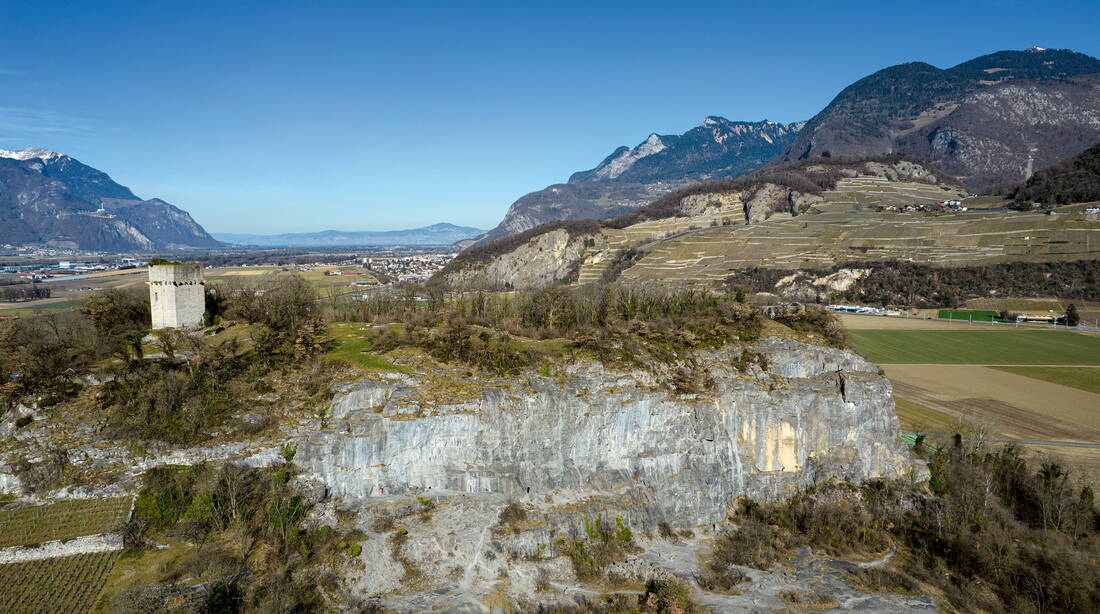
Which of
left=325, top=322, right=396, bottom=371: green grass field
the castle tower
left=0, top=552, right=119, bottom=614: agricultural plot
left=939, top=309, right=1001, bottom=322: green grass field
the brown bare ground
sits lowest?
the brown bare ground

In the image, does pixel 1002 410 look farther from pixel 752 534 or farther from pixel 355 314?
pixel 355 314

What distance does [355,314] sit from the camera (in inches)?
1388

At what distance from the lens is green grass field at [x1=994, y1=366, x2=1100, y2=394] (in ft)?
149

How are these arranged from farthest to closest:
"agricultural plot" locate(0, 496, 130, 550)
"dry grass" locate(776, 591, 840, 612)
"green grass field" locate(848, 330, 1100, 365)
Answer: "green grass field" locate(848, 330, 1100, 365), "dry grass" locate(776, 591, 840, 612), "agricultural plot" locate(0, 496, 130, 550)

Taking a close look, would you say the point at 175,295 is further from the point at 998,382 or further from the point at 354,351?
the point at 998,382

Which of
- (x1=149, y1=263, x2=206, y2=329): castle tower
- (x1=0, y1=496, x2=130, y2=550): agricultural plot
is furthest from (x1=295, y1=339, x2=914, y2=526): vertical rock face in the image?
(x1=149, y1=263, x2=206, y2=329): castle tower

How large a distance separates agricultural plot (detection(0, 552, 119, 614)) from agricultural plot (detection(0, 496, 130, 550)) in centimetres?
85

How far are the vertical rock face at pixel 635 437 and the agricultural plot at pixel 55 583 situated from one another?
7.32 m

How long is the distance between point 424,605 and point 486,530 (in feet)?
12.8

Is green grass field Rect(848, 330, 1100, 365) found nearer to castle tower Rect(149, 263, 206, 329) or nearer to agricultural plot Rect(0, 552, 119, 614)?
castle tower Rect(149, 263, 206, 329)

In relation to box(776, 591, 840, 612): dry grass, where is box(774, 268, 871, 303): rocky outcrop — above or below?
above

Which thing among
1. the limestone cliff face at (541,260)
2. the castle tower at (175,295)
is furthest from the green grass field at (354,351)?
the limestone cliff face at (541,260)

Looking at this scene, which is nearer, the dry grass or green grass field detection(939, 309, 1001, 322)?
the dry grass

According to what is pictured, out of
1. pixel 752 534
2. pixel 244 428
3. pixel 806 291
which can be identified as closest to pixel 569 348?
pixel 752 534
